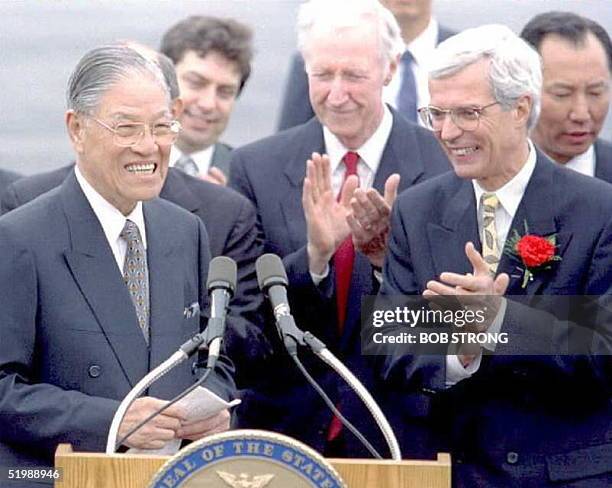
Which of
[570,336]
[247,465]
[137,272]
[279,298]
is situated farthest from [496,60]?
[247,465]

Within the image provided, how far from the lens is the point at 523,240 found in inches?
118

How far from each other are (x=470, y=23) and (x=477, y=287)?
3.57ft

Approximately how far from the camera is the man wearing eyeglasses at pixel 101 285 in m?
2.73

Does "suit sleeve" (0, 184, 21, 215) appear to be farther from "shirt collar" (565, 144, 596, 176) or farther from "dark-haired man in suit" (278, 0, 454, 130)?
"shirt collar" (565, 144, 596, 176)

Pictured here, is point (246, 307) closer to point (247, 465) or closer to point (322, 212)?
point (322, 212)

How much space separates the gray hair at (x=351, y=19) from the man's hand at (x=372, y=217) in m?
0.38

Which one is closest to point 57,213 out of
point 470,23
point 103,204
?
point 103,204

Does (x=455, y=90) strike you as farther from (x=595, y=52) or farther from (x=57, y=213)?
(x=57, y=213)

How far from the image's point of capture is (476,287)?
2.91 metres

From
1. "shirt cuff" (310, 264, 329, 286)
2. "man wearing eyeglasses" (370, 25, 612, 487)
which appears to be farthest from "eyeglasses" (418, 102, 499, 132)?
"shirt cuff" (310, 264, 329, 286)

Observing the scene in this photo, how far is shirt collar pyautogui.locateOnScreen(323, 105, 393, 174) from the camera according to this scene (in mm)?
3512

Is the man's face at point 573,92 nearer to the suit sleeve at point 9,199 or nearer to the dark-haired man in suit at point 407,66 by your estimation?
the dark-haired man in suit at point 407,66

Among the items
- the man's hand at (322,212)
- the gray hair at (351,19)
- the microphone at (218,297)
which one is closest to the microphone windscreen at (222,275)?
the microphone at (218,297)

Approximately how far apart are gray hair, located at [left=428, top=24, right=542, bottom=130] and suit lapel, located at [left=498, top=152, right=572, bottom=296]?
0.16 meters
